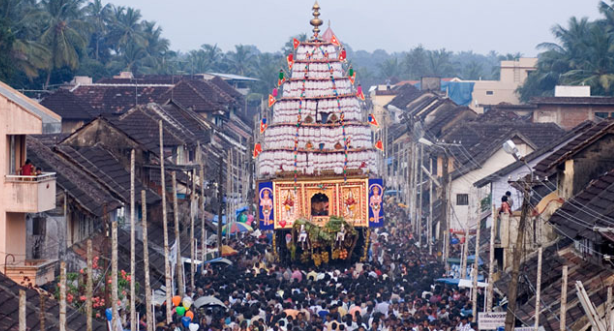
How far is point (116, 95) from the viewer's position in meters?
76.1

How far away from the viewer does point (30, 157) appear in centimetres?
3391

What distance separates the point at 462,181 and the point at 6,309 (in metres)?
38.5

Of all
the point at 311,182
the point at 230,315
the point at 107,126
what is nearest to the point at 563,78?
the point at 311,182

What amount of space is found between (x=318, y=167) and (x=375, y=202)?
334 cm

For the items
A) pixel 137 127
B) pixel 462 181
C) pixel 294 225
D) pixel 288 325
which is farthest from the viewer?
pixel 462 181

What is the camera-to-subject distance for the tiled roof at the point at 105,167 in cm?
3859

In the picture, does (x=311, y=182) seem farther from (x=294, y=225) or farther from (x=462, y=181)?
(x=462, y=181)

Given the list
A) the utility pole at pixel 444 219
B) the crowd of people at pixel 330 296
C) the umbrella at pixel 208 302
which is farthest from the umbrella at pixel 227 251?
the umbrella at pixel 208 302

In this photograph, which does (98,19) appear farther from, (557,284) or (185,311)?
(557,284)

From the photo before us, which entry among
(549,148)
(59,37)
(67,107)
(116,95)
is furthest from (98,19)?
(549,148)

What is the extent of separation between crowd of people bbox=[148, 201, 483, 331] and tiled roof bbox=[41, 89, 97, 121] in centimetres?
2100

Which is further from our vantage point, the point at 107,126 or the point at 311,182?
the point at 311,182

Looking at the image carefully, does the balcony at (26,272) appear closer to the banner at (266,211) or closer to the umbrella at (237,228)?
the banner at (266,211)

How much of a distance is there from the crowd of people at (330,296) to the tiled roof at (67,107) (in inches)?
827
